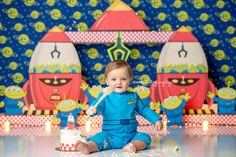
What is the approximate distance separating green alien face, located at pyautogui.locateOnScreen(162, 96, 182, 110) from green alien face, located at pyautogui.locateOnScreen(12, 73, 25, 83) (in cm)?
164

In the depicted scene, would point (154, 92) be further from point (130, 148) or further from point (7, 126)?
point (130, 148)

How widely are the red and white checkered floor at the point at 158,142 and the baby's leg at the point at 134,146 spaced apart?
40mm

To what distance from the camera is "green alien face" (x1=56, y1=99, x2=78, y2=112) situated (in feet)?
17.4

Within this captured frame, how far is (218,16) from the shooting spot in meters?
5.89

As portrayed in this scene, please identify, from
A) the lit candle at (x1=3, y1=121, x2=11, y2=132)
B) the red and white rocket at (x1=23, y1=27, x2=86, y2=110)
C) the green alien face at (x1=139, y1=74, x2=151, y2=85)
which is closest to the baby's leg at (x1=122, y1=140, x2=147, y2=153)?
the lit candle at (x1=3, y1=121, x2=11, y2=132)

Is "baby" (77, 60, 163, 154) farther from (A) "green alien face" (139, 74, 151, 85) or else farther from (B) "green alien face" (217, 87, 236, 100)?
(A) "green alien face" (139, 74, 151, 85)

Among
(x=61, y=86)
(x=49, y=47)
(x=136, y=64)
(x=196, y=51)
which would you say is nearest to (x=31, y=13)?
(x=49, y=47)

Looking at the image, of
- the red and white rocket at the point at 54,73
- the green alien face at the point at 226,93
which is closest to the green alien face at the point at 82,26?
the red and white rocket at the point at 54,73

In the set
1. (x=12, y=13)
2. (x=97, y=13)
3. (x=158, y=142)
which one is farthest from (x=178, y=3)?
(x=158, y=142)

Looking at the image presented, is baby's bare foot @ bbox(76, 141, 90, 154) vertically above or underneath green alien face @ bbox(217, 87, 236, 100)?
underneath

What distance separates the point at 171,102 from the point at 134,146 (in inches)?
66.8

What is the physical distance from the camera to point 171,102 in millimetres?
5398

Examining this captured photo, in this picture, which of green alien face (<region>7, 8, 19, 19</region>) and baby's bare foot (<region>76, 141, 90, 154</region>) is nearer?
baby's bare foot (<region>76, 141, 90, 154</region>)

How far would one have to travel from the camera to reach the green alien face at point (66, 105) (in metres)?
5.32
